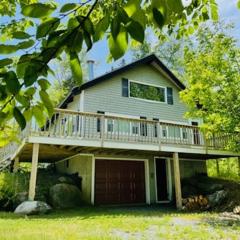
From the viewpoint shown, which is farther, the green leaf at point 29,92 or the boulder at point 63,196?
the boulder at point 63,196

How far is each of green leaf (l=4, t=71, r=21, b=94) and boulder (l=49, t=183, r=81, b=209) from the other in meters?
11.6

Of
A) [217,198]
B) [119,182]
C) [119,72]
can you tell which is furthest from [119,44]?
[119,72]

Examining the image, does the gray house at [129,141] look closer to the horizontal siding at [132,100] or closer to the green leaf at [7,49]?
the horizontal siding at [132,100]

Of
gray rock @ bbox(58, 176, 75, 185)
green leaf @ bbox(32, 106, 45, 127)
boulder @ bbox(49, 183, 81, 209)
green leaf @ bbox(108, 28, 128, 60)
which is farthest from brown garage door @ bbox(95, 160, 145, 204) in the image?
green leaf @ bbox(108, 28, 128, 60)

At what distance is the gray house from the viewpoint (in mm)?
12680

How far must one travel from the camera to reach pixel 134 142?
42.4ft

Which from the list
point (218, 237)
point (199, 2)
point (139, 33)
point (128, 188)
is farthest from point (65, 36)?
point (128, 188)

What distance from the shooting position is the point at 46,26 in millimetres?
980

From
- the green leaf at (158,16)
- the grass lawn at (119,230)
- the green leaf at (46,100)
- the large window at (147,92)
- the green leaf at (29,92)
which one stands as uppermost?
the large window at (147,92)

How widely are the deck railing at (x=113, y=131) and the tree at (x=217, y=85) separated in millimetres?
1595

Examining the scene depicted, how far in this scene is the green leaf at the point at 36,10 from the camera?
90cm

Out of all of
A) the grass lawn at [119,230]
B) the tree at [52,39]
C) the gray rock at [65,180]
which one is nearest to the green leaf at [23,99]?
the tree at [52,39]

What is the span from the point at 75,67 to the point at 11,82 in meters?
0.21

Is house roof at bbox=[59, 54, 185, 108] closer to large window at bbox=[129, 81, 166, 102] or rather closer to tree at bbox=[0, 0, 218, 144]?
large window at bbox=[129, 81, 166, 102]
